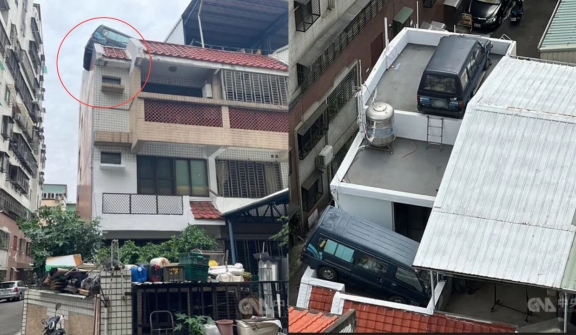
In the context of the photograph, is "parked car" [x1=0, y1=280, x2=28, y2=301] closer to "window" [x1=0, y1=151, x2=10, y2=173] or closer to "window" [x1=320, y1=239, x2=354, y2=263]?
"window" [x1=0, y1=151, x2=10, y2=173]

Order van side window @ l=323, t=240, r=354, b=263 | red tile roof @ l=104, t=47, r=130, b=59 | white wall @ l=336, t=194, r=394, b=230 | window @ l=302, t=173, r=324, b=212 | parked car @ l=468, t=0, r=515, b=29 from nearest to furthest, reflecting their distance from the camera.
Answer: red tile roof @ l=104, t=47, r=130, b=59
van side window @ l=323, t=240, r=354, b=263
white wall @ l=336, t=194, r=394, b=230
window @ l=302, t=173, r=324, b=212
parked car @ l=468, t=0, r=515, b=29

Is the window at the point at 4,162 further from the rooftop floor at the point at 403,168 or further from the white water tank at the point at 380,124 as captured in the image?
the white water tank at the point at 380,124

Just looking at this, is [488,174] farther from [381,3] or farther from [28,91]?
[28,91]

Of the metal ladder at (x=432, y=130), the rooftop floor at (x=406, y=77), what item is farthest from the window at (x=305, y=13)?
the metal ladder at (x=432, y=130)

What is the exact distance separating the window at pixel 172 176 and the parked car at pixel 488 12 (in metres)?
7.15

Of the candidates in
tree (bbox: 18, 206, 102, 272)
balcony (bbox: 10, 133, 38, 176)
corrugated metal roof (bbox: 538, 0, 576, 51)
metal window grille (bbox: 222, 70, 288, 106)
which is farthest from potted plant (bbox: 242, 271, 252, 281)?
corrugated metal roof (bbox: 538, 0, 576, 51)

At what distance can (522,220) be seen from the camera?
26.7 feet

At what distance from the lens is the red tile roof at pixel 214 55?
7.30 metres

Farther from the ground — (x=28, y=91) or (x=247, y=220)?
(x=28, y=91)

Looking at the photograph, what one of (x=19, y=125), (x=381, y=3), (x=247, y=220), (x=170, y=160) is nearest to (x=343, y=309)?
(x=247, y=220)

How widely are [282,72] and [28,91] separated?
2263mm

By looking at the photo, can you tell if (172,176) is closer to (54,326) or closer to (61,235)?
(61,235)

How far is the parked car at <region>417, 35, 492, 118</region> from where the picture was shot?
390 inches

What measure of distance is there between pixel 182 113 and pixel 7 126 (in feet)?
4.88
